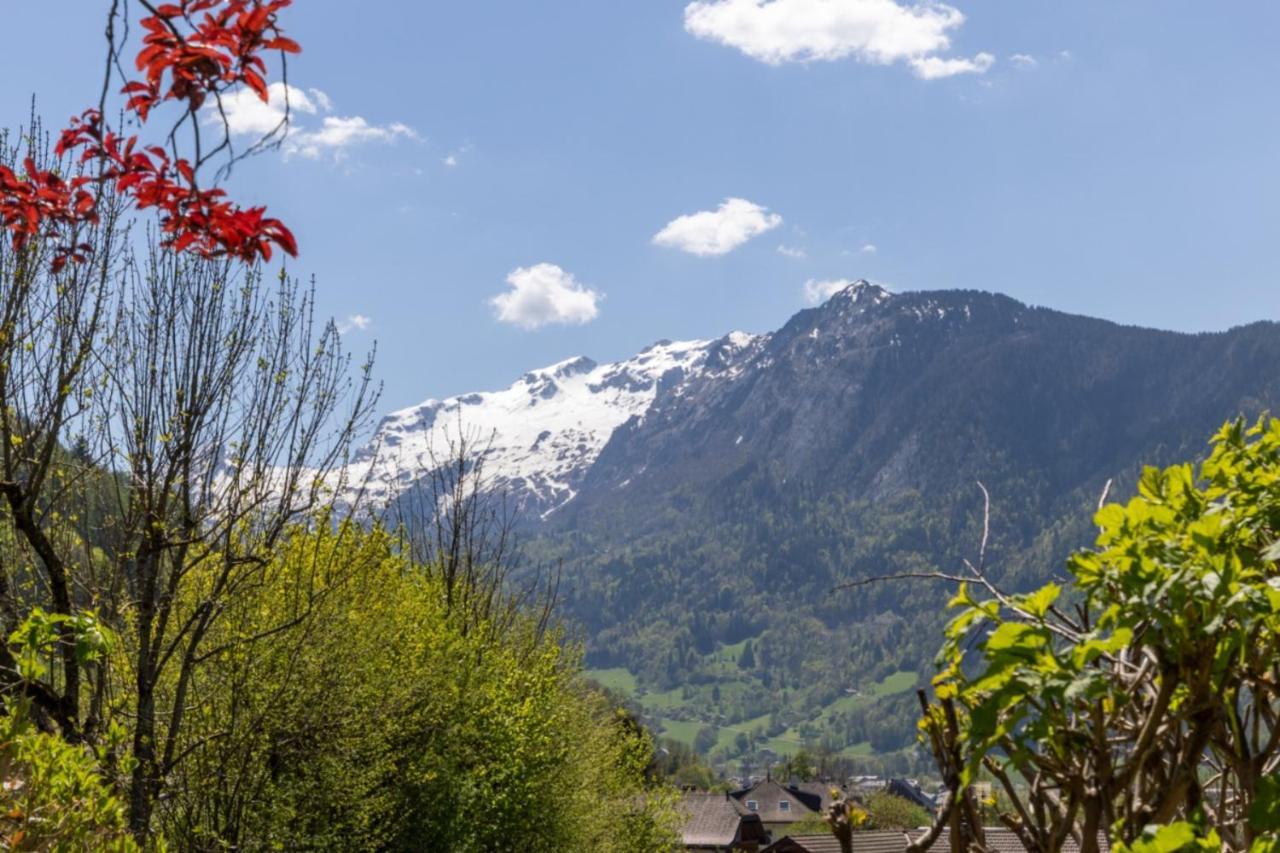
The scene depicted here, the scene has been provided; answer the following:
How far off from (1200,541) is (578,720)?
26830mm

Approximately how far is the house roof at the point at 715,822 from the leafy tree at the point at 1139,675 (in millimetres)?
86703

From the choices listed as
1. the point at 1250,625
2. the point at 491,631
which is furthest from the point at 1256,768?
the point at 491,631

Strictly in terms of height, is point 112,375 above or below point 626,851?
above

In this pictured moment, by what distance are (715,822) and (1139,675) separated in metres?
91.7

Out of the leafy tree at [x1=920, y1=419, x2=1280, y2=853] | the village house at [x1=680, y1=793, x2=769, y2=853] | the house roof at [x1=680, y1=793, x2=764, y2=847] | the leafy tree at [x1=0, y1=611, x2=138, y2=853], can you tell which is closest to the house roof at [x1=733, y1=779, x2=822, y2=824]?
the house roof at [x1=680, y1=793, x2=764, y2=847]

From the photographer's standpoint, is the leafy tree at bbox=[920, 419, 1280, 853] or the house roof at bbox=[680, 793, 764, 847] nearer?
the leafy tree at bbox=[920, 419, 1280, 853]

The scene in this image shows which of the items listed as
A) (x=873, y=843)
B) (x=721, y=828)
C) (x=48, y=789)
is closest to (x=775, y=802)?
(x=721, y=828)

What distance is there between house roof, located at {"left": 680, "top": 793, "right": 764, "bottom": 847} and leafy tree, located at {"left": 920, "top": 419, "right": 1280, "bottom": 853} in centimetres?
8670

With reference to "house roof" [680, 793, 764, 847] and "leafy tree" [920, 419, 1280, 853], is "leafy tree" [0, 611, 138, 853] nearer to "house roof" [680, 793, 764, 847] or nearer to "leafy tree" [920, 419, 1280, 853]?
"leafy tree" [920, 419, 1280, 853]

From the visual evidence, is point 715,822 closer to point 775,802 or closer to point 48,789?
point 775,802

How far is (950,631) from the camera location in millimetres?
2598

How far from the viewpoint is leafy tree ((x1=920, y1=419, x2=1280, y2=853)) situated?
2211mm

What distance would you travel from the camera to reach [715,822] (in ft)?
293

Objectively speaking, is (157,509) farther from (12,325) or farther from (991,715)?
(991,715)
